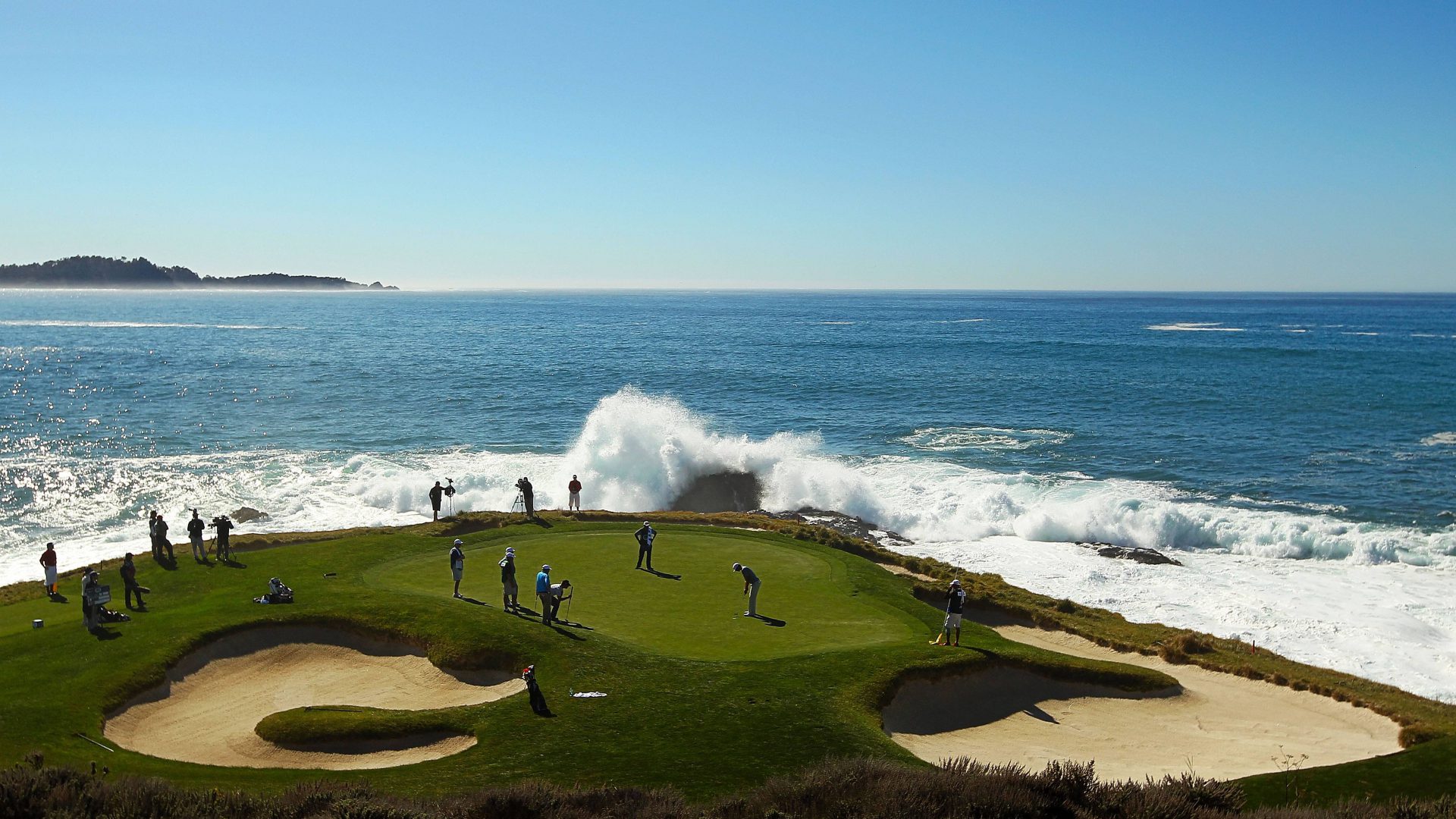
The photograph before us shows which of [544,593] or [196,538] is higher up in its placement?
[544,593]

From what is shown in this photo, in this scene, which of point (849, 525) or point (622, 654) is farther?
point (849, 525)

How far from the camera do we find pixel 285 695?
1725cm

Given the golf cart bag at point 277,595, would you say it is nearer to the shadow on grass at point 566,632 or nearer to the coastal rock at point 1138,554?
the shadow on grass at point 566,632

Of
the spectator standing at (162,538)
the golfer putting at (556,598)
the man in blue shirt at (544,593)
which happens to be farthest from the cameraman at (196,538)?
the golfer putting at (556,598)

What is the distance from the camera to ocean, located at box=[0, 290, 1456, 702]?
105ft

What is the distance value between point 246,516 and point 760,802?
33802 mm

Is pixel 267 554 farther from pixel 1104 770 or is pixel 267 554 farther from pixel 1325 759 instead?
pixel 1325 759

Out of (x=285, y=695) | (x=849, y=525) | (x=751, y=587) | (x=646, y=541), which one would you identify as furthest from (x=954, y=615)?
(x=849, y=525)

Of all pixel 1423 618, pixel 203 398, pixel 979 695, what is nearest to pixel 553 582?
pixel 979 695

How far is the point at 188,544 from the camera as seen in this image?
94.2 ft

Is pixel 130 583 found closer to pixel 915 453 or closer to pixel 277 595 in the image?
pixel 277 595

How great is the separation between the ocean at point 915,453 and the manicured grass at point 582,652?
464 inches

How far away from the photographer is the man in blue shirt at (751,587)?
1977cm

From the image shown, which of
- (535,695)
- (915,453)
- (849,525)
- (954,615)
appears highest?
(954,615)
